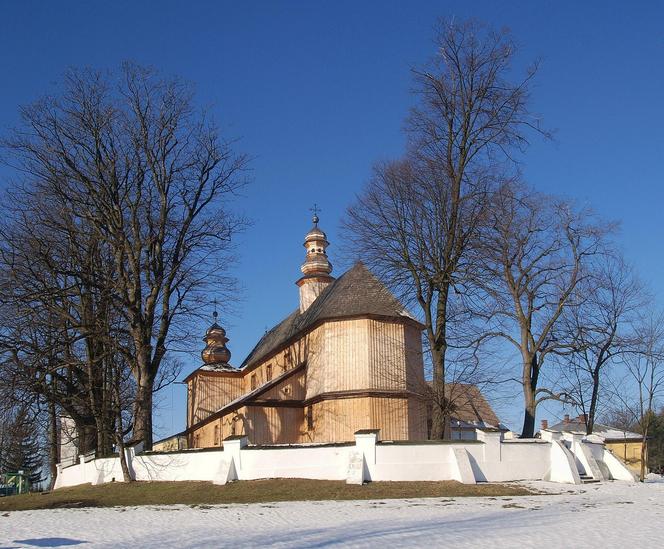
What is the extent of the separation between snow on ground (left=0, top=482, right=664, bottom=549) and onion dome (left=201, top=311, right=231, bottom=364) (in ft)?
86.6

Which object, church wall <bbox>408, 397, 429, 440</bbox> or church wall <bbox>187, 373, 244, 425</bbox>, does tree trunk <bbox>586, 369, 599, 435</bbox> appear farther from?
church wall <bbox>187, 373, 244, 425</bbox>

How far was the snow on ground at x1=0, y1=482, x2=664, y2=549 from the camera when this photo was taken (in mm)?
11906

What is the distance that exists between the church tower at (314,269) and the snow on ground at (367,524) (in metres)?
24.1

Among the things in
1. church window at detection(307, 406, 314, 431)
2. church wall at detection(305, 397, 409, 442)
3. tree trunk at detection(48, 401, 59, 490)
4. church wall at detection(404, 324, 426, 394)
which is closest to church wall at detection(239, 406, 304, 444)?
church window at detection(307, 406, 314, 431)

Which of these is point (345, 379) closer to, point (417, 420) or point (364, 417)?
point (364, 417)

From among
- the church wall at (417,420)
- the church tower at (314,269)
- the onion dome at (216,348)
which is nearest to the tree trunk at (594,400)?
the church wall at (417,420)

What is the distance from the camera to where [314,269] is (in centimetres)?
4188

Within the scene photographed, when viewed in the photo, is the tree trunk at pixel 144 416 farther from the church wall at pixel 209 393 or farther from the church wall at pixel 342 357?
the church wall at pixel 209 393

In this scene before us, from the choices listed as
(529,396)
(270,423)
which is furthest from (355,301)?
(529,396)

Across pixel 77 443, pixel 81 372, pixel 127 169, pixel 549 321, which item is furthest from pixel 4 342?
pixel 549 321

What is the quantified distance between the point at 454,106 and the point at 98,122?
12768 mm

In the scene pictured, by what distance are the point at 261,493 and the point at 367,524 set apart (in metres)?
6.37

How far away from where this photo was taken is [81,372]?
2819cm

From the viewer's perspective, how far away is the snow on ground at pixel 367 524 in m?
11.9
